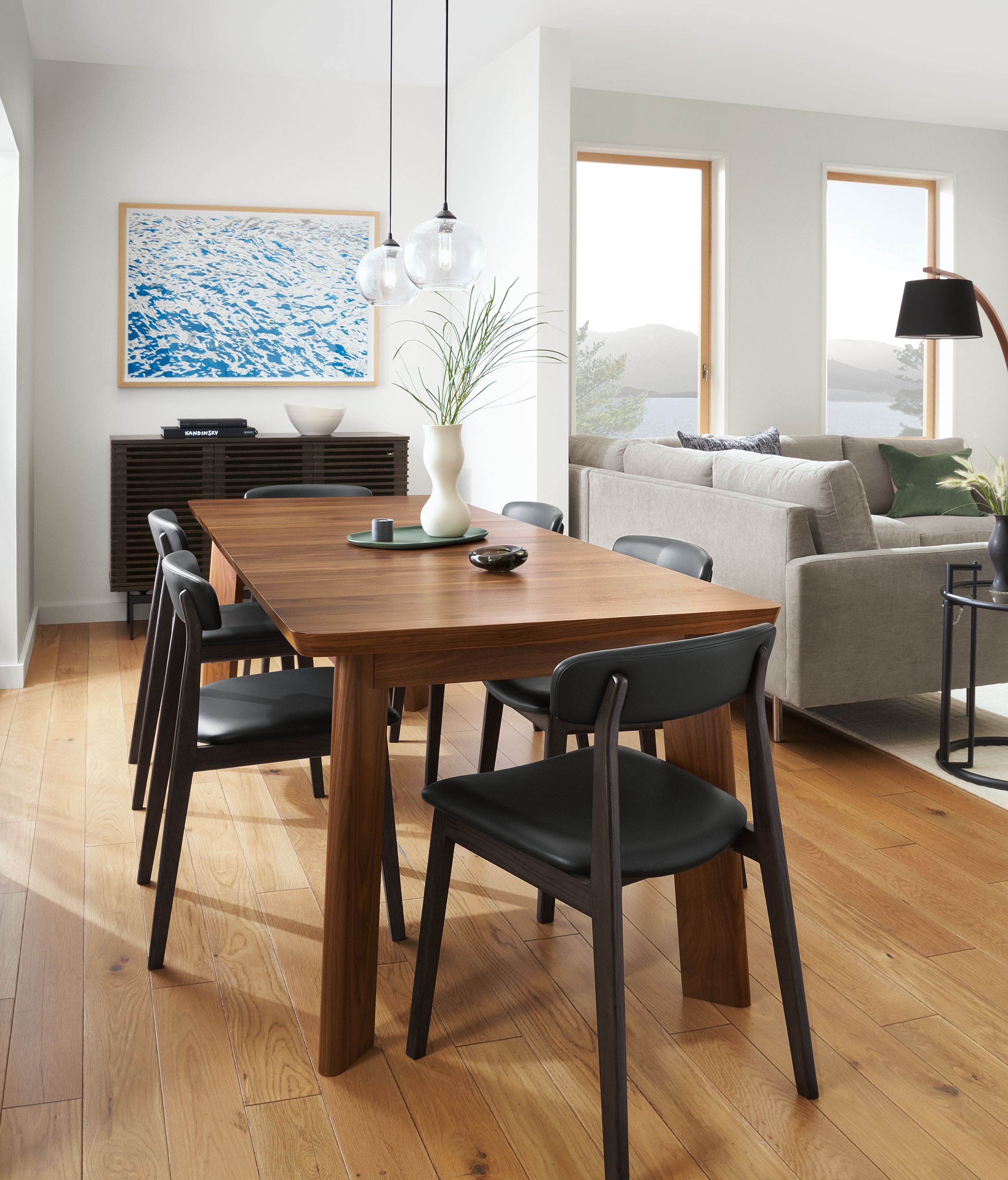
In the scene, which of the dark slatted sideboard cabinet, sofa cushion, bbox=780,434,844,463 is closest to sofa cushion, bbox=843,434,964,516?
sofa cushion, bbox=780,434,844,463

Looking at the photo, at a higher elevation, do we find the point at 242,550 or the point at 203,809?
the point at 242,550

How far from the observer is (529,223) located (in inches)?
195

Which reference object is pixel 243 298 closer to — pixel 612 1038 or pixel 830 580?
pixel 830 580

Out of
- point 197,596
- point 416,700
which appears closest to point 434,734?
point 416,700

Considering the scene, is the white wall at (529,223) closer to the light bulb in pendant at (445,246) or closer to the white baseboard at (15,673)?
the light bulb in pendant at (445,246)

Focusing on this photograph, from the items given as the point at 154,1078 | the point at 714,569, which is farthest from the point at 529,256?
the point at 154,1078

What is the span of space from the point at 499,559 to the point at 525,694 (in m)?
0.33

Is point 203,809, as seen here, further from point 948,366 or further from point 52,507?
point 948,366

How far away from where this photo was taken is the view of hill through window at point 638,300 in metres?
6.39

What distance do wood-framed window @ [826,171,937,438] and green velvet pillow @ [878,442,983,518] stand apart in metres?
0.91

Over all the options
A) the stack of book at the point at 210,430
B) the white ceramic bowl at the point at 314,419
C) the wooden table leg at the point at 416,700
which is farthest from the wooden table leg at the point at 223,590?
the white ceramic bowl at the point at 314,419

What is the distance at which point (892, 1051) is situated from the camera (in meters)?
1.93

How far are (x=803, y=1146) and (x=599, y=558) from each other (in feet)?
4.56

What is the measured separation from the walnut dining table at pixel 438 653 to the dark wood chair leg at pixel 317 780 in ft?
2.64
